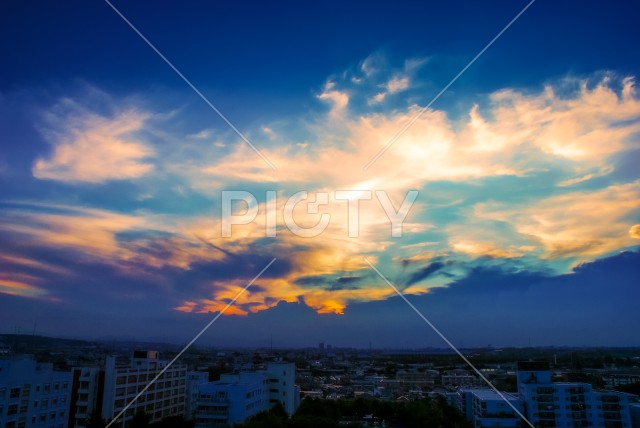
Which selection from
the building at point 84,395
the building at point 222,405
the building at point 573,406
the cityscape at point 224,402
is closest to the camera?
the cityscape at point 224,402

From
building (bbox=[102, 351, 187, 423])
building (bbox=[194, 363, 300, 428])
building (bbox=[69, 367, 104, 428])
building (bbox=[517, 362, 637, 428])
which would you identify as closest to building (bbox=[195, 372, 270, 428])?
building (bbox=[194, 363, 300, 428])

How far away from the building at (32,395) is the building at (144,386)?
6.30 feet

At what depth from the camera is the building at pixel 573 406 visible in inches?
1040

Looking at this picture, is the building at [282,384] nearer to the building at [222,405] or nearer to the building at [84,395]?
the building at [222,405]

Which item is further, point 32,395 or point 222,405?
point 222,405

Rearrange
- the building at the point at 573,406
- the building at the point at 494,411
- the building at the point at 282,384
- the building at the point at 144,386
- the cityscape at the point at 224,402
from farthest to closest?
the building at the point at 282,384 → the building at the point at 494,411 → the building at the point at 573,406 → the building at the point at 144,386 → the cityscape at the point at 224,402

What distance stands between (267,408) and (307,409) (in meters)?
2.92

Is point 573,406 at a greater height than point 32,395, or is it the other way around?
point 32,395

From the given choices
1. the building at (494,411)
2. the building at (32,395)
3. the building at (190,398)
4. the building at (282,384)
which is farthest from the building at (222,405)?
the building at (494,411)

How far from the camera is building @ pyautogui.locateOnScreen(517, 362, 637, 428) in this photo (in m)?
26.4

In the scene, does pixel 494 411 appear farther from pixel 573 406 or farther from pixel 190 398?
pixel 190 398

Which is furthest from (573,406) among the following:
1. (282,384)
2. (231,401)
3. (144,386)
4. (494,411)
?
(144,386)

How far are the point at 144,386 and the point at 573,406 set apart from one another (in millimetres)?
24062

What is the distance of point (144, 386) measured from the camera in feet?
88.5
